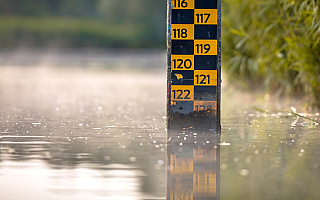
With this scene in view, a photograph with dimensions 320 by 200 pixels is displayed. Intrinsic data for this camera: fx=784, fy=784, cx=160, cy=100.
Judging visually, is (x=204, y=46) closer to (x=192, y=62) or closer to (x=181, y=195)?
(x=192, y=62)

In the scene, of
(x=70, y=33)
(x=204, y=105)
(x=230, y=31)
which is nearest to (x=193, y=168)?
(x=204, y=105)

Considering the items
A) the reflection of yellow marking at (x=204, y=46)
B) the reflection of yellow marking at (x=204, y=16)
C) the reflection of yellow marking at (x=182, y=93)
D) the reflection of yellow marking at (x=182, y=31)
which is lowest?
the reflection of yellow marking at (x=182, y=93)

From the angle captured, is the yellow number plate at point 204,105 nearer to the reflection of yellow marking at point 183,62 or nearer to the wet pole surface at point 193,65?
the wet pole surface at point 193,65

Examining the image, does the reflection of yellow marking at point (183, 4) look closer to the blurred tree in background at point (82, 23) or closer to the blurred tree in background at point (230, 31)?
the blurred tree in background at point (230, 31)

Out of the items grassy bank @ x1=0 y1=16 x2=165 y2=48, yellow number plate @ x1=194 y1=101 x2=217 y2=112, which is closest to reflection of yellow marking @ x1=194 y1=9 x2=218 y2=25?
yellow number plate @ x1=194 y1=101 x2=217 y2=112

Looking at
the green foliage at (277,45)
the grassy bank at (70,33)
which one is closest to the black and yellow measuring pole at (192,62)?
the green foliage at (277,45)

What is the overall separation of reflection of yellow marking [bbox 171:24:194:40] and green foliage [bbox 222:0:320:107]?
1.38m

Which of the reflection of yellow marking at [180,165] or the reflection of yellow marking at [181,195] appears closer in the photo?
the reflection of yellow marking at [181,195]

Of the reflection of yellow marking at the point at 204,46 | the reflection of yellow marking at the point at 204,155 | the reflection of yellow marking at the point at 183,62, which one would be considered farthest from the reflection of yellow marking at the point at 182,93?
the reflection of yellow marking at the point at 204,155

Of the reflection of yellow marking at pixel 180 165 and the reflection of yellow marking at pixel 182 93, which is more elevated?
the reflection of yellow marking at pixel 182 93

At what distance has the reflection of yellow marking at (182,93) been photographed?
23.1 ft

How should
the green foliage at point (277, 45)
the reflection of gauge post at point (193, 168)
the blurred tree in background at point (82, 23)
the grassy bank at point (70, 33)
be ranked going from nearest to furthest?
the reflection of gauge post at point (193, 168)
the green foliage at point (277, 45)
the grassy bank at point (70, 33)
the blurred tree in background at point (82, 23)

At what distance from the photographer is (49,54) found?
33.9m

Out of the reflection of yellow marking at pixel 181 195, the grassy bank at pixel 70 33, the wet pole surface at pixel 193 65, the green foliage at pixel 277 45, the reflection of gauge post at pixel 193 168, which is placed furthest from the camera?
the grassy bank at pixel 70 33
